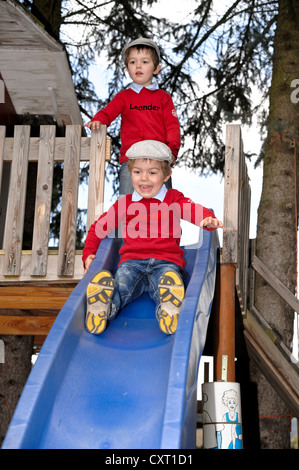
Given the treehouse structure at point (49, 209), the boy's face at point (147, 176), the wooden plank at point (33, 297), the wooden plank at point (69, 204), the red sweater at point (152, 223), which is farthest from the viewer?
the wooden plank at point (33, 297)

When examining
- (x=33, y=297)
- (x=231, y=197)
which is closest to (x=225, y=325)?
(x=231, y=197)

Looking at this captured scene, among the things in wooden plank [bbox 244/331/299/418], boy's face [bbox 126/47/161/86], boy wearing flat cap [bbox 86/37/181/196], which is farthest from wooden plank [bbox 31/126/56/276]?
wooden plank [bbox 244/331/299/418]

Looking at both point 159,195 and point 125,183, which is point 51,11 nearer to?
point 125,183

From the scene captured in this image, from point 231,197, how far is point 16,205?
175 centimetres

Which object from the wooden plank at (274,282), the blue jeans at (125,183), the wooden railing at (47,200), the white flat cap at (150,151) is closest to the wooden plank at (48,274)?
the wooden railing at (47,200)

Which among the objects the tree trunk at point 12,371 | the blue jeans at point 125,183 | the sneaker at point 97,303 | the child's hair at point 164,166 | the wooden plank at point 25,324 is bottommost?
the tree trunk at point 12,371

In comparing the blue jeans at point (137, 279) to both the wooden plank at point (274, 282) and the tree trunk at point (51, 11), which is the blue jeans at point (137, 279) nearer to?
the wooden plank at point (274, 282)

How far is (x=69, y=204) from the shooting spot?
15.2ft

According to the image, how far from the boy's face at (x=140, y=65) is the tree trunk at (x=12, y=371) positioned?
3.74 meters

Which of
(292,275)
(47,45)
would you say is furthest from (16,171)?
(292,275)

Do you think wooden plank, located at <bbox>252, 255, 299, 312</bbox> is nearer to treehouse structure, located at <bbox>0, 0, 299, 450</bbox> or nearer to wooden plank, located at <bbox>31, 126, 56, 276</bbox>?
treehouse structure, located at <bbox>0, 0, 299, 450</bbox>

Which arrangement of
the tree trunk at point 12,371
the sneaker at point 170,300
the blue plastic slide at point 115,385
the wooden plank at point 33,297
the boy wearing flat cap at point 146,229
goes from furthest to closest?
the tree trunk at point 12,371
the wooden plank at point 33,297
the boy wearing flat cap at point 146,229
the sneaker at point 170,300
the blue plastic slide at point 115,385

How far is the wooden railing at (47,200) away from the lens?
4496mm

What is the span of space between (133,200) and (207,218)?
1.99 feet
